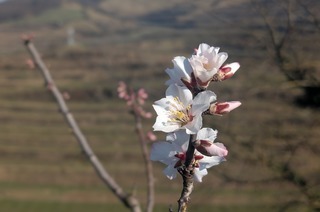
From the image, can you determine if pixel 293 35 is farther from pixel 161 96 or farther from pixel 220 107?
pixel 220 107

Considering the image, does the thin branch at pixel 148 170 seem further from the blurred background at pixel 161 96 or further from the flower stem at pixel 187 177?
the flower stem at pixel 187 177

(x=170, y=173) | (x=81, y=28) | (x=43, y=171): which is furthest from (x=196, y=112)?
(x=81, y=28)

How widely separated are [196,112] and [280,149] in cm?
1064

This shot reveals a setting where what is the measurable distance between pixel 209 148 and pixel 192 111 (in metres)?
0.10

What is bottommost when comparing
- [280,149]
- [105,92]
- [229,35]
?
[105,92]

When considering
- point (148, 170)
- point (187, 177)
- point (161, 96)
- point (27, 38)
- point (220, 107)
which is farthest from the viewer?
point (161, 96)

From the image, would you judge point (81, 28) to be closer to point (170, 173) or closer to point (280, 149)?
point (280, 149)

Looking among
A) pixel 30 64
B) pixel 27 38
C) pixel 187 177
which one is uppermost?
pixel 187 177

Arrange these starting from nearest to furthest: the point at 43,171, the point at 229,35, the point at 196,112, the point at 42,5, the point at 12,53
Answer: the point at 196,112
the point at 229,35
the point at 43,171
the point at 12,53
the point at 42,5

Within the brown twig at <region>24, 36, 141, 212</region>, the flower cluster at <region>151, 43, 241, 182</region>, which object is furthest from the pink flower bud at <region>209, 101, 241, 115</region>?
the brown twig at <region>24, 36, 141, 212</region>

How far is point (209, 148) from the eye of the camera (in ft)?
5.08

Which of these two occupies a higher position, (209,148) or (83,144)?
(209,148)

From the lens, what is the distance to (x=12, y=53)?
81.8 m

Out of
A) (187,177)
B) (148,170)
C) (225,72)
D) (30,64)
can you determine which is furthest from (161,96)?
(187,177)
